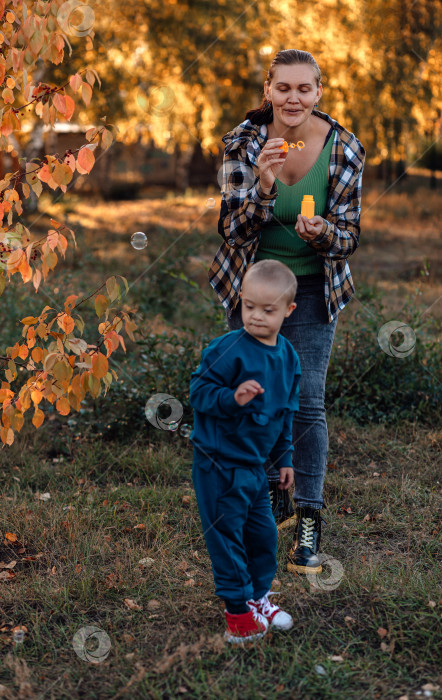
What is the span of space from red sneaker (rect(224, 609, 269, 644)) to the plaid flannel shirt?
47.8 inches

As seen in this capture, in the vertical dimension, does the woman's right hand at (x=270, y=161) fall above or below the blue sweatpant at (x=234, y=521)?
above

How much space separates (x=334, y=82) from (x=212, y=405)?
31.5ft

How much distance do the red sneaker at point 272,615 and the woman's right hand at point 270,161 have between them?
4.79ft

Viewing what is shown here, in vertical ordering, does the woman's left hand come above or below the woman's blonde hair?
below

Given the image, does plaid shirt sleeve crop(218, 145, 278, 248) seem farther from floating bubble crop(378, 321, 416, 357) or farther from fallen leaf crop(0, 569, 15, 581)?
floating bubble crop(378, 321, 416, 357)

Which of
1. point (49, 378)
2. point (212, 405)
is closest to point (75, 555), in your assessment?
point (49, 378)

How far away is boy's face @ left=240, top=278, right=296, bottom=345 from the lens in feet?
7.73

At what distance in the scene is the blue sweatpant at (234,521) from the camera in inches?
95.5

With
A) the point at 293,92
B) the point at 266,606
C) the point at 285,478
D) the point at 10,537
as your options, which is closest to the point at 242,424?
the point at 285,478

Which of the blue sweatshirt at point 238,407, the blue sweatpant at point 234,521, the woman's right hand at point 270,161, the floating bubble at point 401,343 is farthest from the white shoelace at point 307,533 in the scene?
the floating bubble at point 401,343

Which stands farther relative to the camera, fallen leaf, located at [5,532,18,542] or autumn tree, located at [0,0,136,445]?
fallen leaf, located at [5,532,18,542]

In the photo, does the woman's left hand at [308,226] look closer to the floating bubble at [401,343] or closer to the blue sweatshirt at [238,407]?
the blue sweatshirt at [238,407]

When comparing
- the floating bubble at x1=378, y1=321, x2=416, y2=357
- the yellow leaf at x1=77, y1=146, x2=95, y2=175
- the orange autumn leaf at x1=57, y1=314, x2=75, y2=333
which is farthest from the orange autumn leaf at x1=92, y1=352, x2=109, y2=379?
the floating bubble at x1=378, y1=321, x2=416, y2=357

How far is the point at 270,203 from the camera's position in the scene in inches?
113
